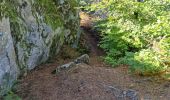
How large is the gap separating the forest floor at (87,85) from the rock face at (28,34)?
449 millimetres

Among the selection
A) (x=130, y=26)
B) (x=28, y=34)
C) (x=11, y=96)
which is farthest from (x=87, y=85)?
(x=130, y=26)

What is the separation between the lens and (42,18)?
9.13 m

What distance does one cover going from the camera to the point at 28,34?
8328 mm

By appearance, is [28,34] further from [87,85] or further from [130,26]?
[130,26]

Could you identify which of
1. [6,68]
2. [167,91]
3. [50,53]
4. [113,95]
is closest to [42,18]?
[50,53]

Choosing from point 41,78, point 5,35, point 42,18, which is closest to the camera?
point 5,35

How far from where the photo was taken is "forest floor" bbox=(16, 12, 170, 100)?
23.5 ft

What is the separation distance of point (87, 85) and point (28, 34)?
223 centimetres

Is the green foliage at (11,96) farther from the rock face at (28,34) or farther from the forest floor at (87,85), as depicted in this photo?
the forest floor at (87,85)

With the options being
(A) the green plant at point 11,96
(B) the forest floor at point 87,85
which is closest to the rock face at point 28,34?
(A) the green plant at point 11,96

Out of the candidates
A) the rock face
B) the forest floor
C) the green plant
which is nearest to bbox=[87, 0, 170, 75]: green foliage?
the forest floor

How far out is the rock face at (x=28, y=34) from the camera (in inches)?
270

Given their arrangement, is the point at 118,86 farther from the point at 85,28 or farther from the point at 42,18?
the point at 85,28

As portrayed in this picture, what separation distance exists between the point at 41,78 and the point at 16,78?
75 centimetres
